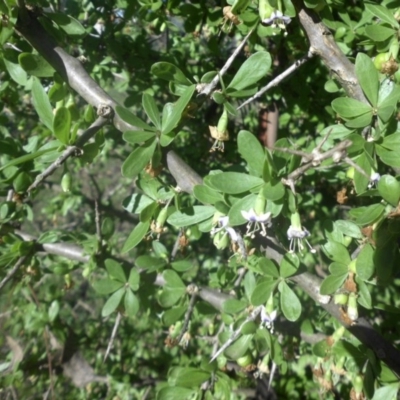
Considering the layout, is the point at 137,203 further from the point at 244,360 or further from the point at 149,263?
the point at 244,360

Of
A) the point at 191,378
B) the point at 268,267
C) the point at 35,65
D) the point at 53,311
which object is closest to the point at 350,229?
the point at 268,267

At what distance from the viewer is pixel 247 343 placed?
102 cm

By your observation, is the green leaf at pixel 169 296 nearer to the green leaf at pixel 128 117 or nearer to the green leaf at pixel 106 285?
the green leaf at pixel 106 285

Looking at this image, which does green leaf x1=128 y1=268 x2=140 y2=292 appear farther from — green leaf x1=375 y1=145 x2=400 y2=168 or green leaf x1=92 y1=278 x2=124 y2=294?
green leaf x1=375 y1=145 x2=400 y2=168

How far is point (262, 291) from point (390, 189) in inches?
12.5

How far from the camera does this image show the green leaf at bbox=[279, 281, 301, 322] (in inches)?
32.9

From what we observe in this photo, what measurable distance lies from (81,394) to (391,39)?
1664mm

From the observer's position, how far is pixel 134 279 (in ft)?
3.53

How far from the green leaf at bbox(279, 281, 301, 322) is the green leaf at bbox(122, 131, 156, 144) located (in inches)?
14.4

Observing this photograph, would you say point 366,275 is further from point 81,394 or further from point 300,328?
point 81,394

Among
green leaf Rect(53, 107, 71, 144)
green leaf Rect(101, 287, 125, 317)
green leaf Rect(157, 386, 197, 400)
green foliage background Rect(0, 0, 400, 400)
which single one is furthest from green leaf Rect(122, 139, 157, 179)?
green leaf Rect(157, 386, 197, 400)

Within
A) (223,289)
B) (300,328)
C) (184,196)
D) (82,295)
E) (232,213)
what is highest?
(232,213)

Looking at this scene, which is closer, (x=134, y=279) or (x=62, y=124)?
(x=62, y=124)

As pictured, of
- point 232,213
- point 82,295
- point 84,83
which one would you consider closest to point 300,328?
point 232,213
